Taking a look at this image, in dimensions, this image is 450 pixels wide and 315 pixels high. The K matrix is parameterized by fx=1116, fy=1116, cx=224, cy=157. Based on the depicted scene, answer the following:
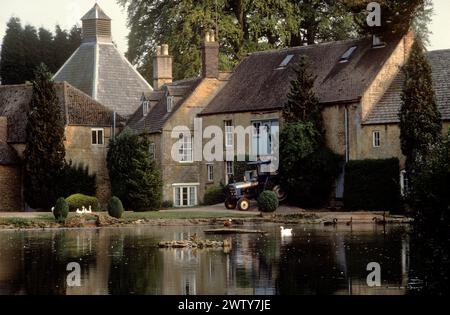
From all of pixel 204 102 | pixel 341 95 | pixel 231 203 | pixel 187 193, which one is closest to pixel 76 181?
pixel 187 193

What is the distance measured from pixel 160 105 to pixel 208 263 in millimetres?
36645

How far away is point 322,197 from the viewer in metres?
57.7

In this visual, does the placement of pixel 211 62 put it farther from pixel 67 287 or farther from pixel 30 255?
pixel 67 287

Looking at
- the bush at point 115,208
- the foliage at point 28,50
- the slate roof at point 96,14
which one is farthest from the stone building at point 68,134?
the foliage at point 28,50

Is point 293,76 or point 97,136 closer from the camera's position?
point 293,76

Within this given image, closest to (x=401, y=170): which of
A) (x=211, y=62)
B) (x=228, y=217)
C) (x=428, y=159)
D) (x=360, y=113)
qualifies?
(x=360, y=113)

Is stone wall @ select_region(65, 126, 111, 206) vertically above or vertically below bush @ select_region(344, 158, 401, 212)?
above

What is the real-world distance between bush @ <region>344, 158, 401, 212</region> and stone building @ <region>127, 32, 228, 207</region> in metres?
13.8

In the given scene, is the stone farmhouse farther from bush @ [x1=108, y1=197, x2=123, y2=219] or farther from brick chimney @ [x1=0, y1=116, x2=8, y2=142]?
bush @ [x1=108, y1=197, x2=123, y2=219]

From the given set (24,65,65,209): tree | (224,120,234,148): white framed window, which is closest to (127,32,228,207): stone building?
(224,120,234,148): white framed window

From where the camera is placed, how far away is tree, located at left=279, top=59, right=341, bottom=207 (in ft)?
187

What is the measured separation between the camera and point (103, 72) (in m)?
73.9

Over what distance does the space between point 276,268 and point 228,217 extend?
21.6 meters

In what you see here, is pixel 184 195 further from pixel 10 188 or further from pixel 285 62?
pixel 10 188
